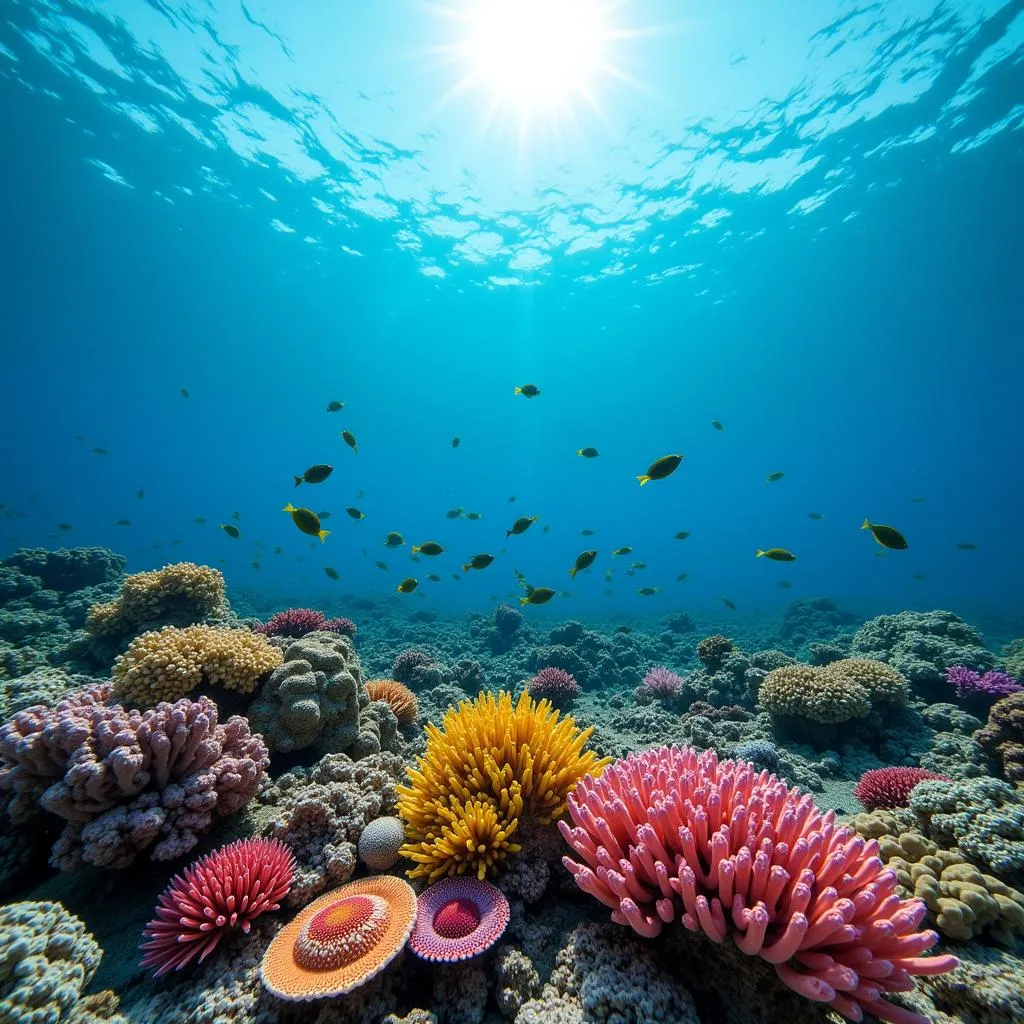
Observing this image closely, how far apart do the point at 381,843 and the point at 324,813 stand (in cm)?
53

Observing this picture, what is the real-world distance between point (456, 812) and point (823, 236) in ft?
155

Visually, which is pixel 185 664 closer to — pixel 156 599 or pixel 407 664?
pixel 156 599

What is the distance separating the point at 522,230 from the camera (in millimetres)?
33500

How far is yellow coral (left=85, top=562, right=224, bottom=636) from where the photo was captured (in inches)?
239

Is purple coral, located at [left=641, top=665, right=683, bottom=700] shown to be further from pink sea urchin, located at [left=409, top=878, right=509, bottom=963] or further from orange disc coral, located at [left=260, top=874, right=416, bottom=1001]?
orange disc coral, located at [left=260, top=874, right=416, bottom=1001]

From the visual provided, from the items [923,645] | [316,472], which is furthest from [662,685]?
[316,472]

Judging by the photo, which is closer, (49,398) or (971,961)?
(971,961)

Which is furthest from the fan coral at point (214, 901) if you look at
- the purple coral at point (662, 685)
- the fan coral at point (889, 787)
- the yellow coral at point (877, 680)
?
the purple coral at point (662, 685)

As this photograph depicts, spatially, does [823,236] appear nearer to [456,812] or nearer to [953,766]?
[953,766]

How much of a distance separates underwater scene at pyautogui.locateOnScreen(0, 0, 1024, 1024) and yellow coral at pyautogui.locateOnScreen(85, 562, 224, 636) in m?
0.06

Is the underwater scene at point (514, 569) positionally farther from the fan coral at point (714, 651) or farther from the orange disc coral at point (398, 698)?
the orange disc coral at point (398, 698)

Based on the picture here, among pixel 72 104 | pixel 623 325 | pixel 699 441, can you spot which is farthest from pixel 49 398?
pixel 699 441

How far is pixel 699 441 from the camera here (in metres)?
91.9

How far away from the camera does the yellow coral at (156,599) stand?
607 cm
